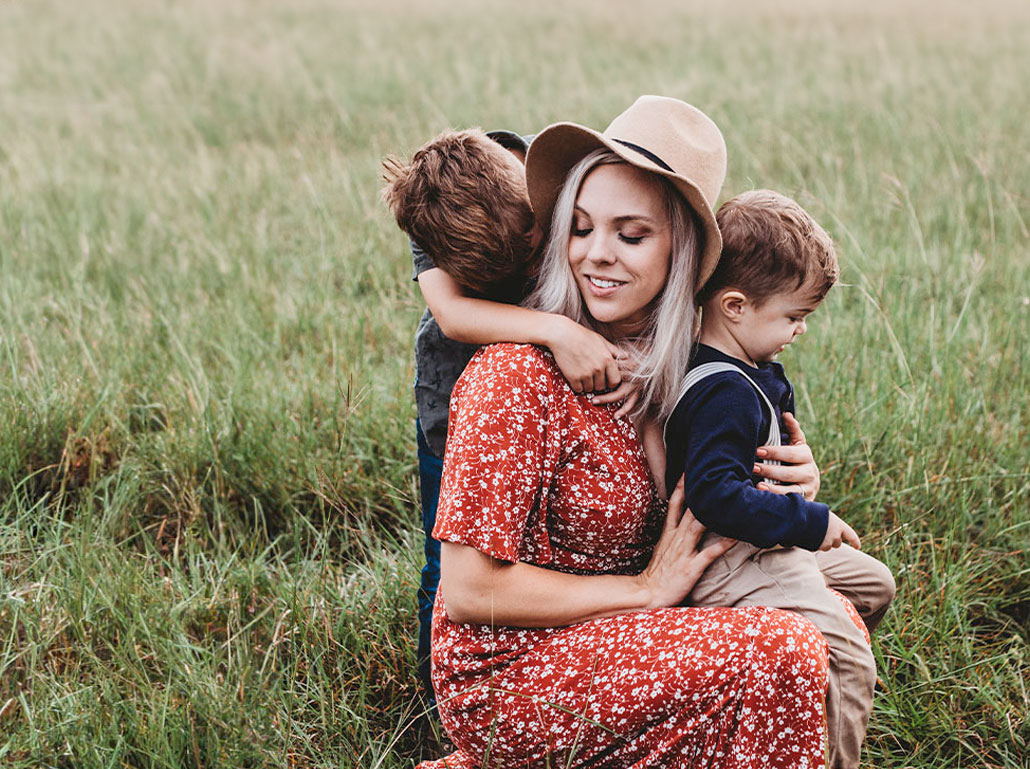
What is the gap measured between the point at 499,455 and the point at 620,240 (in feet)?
1.88

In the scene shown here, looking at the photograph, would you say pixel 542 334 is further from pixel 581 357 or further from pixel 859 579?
pixel 859 579

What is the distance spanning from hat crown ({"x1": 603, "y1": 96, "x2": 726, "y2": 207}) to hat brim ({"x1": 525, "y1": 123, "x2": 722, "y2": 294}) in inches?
1.5

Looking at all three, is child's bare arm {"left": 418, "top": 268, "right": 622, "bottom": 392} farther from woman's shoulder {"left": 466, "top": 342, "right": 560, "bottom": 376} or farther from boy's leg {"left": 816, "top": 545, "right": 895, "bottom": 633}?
boy's leg {"left": 816, "top": 545, "right": 895, "bottom": 633}

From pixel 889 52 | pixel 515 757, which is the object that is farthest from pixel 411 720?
pixel 889 52

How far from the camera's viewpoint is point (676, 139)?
2.24 meters

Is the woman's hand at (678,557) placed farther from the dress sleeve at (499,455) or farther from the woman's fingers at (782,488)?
the dress sleeve at (499,455)

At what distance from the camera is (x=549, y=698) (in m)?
2.12

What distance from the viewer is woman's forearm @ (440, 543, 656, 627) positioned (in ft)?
6.89

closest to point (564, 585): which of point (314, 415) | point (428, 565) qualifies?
point (428, 565)

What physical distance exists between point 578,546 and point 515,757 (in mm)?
473

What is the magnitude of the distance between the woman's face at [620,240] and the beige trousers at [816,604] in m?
0.62

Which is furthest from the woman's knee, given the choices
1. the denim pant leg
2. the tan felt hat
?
the denim pant leg

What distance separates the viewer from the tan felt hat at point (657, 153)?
2.18 metres

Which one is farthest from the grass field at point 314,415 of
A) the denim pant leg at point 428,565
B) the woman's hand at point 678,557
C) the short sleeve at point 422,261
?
the woman's hand at point 678,557
